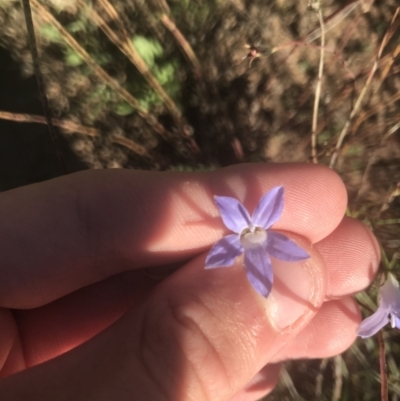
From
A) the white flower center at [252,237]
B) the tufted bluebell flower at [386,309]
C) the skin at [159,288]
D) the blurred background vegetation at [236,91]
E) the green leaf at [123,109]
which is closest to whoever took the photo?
the skin at [159,288]

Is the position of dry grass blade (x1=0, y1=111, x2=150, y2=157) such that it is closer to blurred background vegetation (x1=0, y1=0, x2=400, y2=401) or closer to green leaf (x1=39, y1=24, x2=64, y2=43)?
blurred background vegetation (x1=0, y1=0, x2=400, y2=401)

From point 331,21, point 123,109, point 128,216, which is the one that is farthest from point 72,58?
point 331,21

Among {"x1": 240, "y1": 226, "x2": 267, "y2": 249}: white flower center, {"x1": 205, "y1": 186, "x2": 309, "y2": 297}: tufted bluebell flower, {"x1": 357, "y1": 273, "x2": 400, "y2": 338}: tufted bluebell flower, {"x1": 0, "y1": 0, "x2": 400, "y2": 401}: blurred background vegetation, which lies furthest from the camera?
{"x1": 0, "y1": 0, "x2": 400, "y2": 401}: blurred background vegetation

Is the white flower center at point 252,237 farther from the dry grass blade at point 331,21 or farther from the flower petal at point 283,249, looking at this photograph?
the dry grass blade at point 331,21

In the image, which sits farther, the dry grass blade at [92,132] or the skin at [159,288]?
the dry grass blade at [92,132]

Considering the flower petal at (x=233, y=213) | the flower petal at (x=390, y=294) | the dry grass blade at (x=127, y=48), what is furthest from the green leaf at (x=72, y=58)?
the flower petal at (x=390, y=294)

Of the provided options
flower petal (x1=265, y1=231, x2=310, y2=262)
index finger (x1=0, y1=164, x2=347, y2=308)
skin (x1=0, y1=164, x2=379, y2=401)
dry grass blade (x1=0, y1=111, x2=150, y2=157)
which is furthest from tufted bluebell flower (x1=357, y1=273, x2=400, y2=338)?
dry grass blade (x1=0, y1=111, x2=150, y2=157)

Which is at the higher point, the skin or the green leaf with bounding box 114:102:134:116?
the green leaf with bounding box 114:102:134:116

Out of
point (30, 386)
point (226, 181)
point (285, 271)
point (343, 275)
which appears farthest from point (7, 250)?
point (343, 275)
